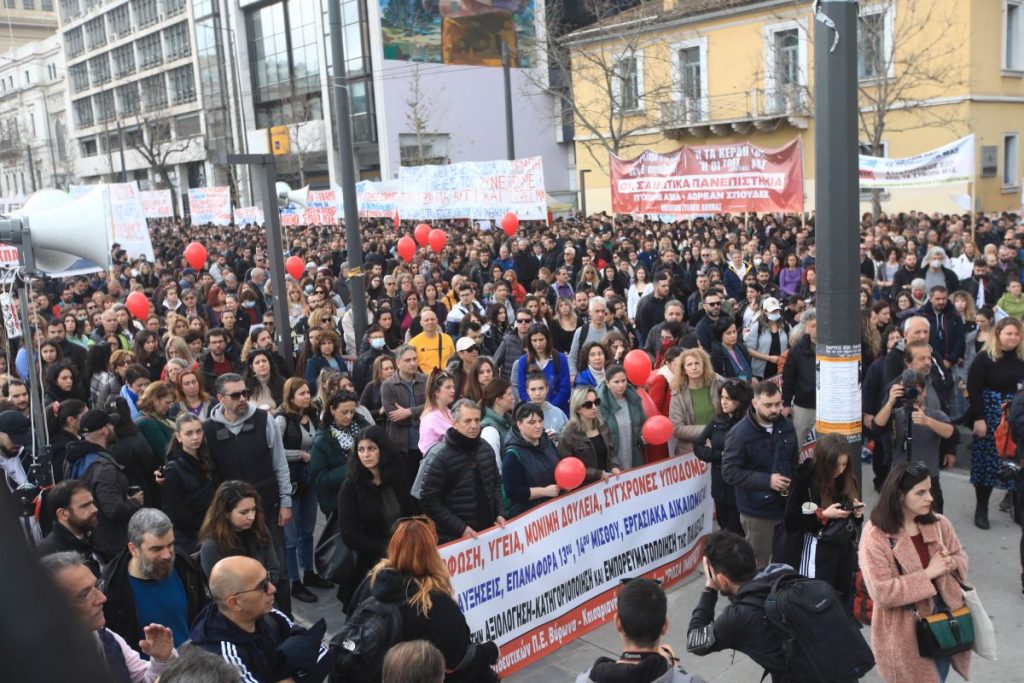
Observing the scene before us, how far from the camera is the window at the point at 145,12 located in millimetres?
64688

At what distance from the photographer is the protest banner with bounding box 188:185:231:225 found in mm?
26859

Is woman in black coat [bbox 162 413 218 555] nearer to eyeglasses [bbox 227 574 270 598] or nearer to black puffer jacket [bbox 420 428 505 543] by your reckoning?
black puffer jacket [bbox 420 428 505 543]

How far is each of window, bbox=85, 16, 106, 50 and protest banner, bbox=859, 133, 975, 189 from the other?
70.9 m

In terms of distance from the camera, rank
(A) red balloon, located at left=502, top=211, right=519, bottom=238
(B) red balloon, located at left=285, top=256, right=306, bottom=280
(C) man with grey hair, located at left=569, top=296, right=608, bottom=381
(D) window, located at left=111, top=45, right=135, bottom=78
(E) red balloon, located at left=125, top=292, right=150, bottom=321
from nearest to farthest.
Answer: (C) man with grey hair, located at left=569, top=296, right=608, bottom=381, (E) red balloon, located at left=125, top=292, right=150, bottom=321, (B) red balloon, located at left=285, top=256, right=306, bottom=280, (A) red balloon, located at left=502, top=211, right=519, bottom=238, (D) window, located at left=111, top=45, right=135, bottom=78

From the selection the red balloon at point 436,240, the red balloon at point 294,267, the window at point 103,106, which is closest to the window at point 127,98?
the window at point 103,106

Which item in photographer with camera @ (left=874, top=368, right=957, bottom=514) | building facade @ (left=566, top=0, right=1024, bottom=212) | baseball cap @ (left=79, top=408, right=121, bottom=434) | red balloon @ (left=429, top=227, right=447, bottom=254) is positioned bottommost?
photographer with camera @ (left=874, top=368, right=957, bottom=514)

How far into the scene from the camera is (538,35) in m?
47.3

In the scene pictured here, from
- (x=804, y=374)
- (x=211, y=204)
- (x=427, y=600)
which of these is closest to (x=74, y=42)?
(x=211, y=204)

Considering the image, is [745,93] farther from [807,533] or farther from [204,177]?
[204,177]

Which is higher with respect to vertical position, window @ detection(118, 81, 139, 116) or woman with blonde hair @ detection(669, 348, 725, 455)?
window @ detection(118, 81, 139, 116)

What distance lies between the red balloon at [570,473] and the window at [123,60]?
71749 millimetres

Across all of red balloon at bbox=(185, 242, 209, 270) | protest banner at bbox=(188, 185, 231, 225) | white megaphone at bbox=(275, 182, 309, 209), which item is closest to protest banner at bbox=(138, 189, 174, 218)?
protest banner at bbox=(188, 185, 231, 225)

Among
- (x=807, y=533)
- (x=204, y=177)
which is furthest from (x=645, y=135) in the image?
(x=204, y=177)

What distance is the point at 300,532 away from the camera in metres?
6.80
